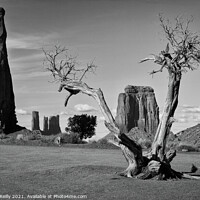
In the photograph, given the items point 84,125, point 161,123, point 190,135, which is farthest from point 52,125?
point 161,123

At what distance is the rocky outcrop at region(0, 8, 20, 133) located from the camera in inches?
1842

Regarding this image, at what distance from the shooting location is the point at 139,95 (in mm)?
77000

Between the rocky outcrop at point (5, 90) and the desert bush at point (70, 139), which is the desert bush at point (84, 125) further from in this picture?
the desert bush at point (70, 139)

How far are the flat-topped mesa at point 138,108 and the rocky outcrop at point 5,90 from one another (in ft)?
98.9

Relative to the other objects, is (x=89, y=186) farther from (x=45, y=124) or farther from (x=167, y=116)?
(x=45, y=124)

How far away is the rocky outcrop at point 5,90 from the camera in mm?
46781

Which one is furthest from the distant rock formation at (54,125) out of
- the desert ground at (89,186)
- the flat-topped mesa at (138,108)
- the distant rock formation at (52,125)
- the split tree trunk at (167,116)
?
the split tree trunk at (167,116)

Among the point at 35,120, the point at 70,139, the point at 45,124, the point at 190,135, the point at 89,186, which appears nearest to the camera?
the point at 89,186

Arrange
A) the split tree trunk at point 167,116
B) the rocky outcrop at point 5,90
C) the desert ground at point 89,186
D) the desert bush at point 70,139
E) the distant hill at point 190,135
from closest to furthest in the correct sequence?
the desert ground at point 89,186 → the split tree trunk at point 167,116 → the desert bush at point 70,139 → the distant hill at point 190,135 → the rocky outcrop at point 5,90

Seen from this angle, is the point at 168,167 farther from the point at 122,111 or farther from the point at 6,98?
the point at 122,111

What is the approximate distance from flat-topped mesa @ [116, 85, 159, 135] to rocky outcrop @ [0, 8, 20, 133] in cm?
3013

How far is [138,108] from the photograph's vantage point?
77.9 meters

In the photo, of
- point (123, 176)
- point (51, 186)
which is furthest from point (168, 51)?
point (51, 186)

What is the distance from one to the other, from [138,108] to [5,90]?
1404 inches
